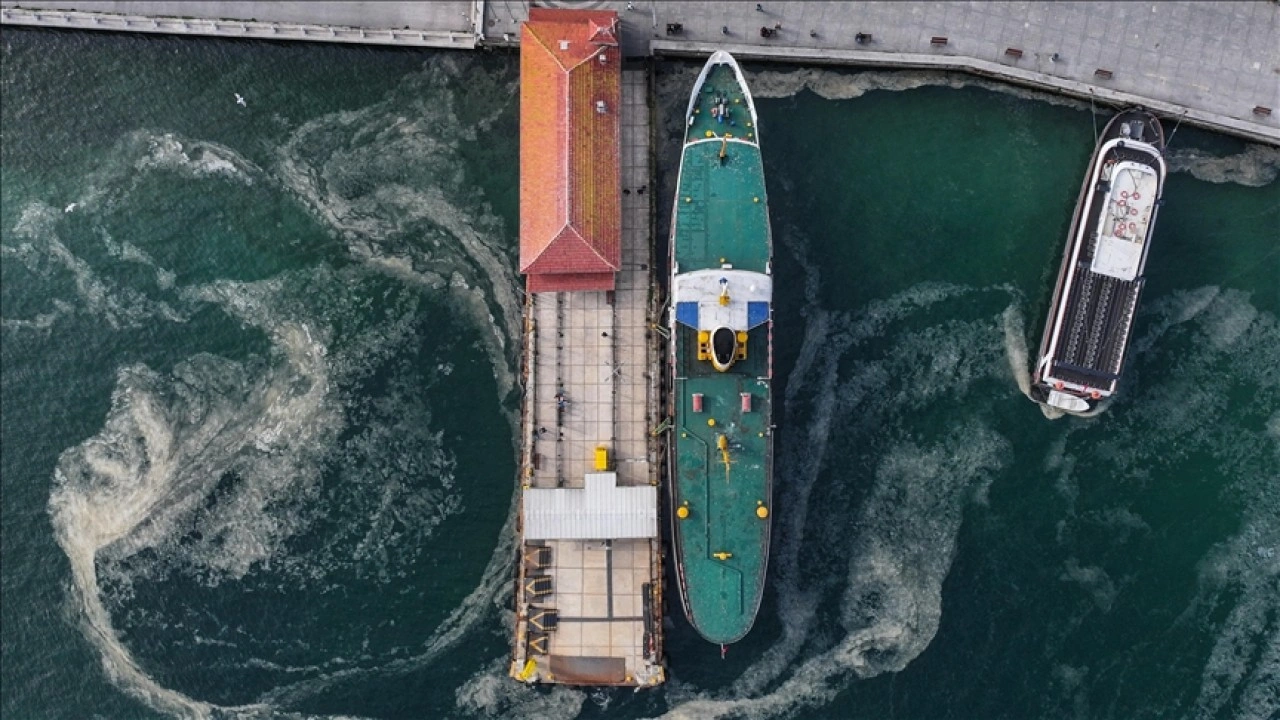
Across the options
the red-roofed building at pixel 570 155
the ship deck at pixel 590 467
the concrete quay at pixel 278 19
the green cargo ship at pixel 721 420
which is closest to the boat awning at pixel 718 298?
the green cargo ship at pixel 721 420

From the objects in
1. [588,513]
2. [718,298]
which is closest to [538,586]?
[588,513]

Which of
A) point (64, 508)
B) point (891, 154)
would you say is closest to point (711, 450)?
point (891, 154)

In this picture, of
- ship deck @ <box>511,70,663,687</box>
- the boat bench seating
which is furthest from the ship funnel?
the boat bench seating

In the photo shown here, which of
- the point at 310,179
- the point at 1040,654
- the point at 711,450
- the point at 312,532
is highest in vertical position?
the point at 310,179

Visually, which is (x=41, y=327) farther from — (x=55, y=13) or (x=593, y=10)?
(x=593, y=10)

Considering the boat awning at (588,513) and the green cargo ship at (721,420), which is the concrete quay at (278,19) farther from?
the boat awning at (588,513)
